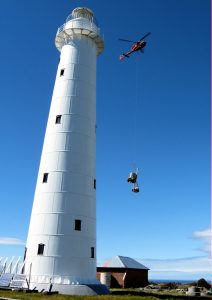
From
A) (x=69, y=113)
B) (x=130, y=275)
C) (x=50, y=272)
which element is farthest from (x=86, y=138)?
(x=130, y=275)

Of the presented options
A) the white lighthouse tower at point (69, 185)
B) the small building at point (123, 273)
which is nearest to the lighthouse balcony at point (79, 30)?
the white lighthouse tower at point (69, 185)

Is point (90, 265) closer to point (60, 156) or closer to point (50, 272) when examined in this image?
point (50, 272)

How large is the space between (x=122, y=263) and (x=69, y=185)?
21176mm

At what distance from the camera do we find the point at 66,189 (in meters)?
27.3

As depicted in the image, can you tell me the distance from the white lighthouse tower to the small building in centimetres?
1635

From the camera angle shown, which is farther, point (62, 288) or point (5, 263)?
point (5, 263)

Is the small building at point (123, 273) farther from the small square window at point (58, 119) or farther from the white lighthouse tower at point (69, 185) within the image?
the small square window at point (58, 119)

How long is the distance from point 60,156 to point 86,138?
2.66m

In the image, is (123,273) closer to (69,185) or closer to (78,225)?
(78,225)

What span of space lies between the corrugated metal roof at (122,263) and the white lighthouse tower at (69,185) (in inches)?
715

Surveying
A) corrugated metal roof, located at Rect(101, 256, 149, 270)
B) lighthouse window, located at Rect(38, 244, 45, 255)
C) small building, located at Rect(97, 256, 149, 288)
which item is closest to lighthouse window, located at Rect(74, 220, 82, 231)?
lighthouse window, located at Rect(38, 244, 45, 255)

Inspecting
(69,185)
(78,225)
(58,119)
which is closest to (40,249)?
(78,225)

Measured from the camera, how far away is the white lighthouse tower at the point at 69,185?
1008 inches

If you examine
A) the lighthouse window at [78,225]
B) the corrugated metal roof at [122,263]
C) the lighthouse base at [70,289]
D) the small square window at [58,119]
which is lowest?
the lighthouse base at [70,289]
